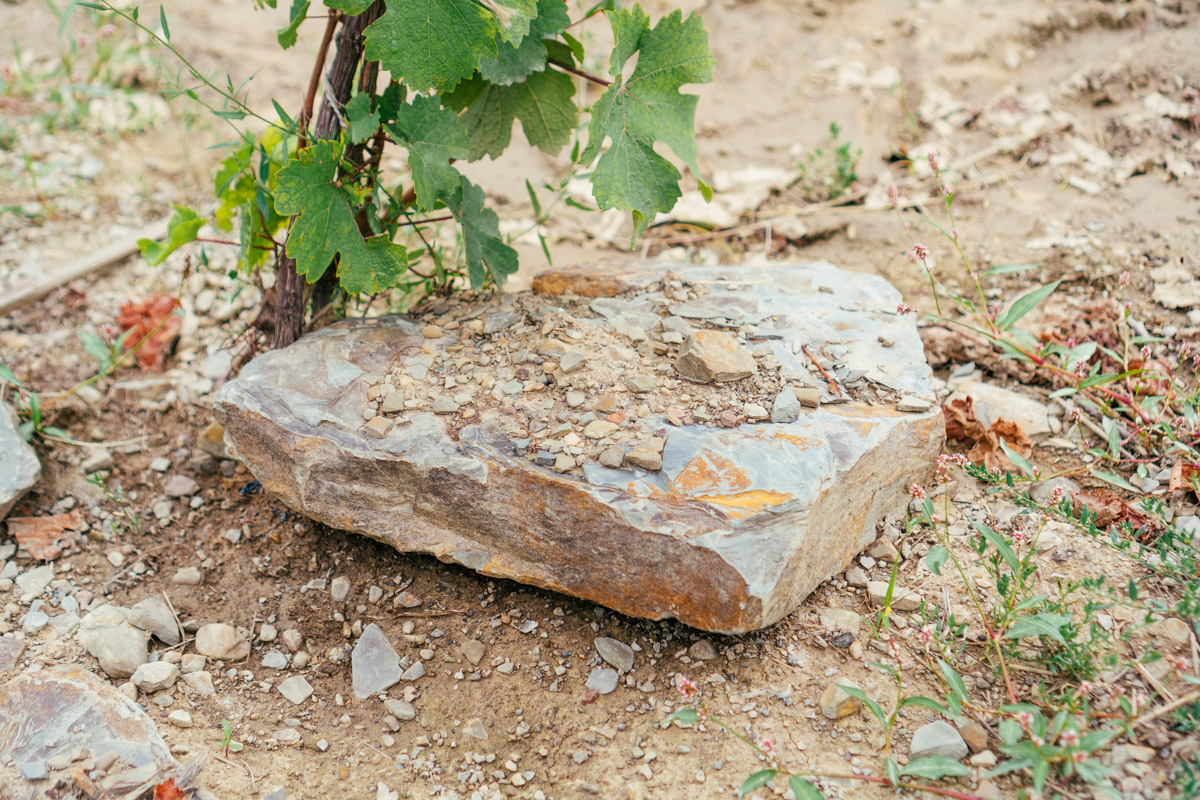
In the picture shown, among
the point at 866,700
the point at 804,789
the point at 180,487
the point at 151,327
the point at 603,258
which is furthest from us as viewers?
the point at 603,258

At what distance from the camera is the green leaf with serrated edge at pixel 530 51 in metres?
2.20

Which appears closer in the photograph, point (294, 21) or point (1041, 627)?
point (1041, 627)

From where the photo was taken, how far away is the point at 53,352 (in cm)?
296

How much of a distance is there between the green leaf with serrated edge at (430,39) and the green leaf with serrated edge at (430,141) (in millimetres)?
170

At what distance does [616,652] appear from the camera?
197 centimetres

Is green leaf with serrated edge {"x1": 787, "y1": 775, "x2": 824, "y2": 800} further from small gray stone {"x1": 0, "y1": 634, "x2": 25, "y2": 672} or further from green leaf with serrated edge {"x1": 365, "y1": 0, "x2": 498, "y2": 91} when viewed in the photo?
small gray stone {"x1": 0, "y1": 634, "x2": 25, "y2": 672}

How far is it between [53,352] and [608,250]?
2.20 metres

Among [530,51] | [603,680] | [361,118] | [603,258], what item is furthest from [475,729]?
[603,258]

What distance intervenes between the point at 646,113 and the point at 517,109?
1.59 feet

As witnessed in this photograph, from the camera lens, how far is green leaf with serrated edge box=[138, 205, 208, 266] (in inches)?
95.8

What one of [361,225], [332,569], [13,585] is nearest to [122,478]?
[13,585]

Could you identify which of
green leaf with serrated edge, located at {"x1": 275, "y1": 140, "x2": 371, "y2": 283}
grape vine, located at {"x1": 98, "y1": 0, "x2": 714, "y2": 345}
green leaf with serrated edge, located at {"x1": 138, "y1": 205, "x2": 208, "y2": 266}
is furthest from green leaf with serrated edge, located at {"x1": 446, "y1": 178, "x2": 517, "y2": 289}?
green leaf with serrated edge, located at {"x1": 138, "y1": 205, "x2": 208, "y2": 266}

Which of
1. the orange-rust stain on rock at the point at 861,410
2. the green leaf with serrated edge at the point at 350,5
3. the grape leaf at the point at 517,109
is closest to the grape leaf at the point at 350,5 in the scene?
A: the green leaf with serrated edge at the point at 350,5

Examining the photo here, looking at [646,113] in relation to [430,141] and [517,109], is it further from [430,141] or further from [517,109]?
[430,141]
